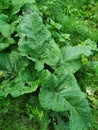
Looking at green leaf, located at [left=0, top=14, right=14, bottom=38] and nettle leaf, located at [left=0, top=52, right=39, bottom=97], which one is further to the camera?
green leaf, located at [left=0, top=14, right=14, bottom=38]

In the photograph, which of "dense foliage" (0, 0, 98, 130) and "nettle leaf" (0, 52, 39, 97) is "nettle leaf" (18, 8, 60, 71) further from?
"nettle leaf" (0, 52, 39, 97)

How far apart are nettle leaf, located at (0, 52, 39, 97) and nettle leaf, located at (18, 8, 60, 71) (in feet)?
0.47

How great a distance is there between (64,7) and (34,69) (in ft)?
5.75

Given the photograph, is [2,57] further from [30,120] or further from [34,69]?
[30,120]

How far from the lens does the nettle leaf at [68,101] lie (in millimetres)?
3418

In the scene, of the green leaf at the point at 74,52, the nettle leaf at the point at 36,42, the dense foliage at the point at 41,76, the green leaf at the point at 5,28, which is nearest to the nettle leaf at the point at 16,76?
the dense foliage at the point at 41,76

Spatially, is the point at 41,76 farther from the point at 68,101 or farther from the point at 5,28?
the point at 5,28

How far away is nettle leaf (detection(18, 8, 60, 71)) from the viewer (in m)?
3.90

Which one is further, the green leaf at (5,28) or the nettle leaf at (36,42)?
the green leaf at (5,28)

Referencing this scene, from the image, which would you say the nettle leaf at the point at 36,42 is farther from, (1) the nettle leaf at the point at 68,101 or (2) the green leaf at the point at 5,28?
(1) the nettle leaf at the point at 68,101

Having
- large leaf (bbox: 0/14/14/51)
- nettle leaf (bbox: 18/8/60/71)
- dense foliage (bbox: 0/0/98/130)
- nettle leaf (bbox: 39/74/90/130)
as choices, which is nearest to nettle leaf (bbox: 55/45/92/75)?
dense foliage (bbox: 0/0/98/130)

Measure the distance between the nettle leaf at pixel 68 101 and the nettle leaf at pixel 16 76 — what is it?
16 cm

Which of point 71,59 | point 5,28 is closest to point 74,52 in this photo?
point 71,59

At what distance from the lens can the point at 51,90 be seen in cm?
362
